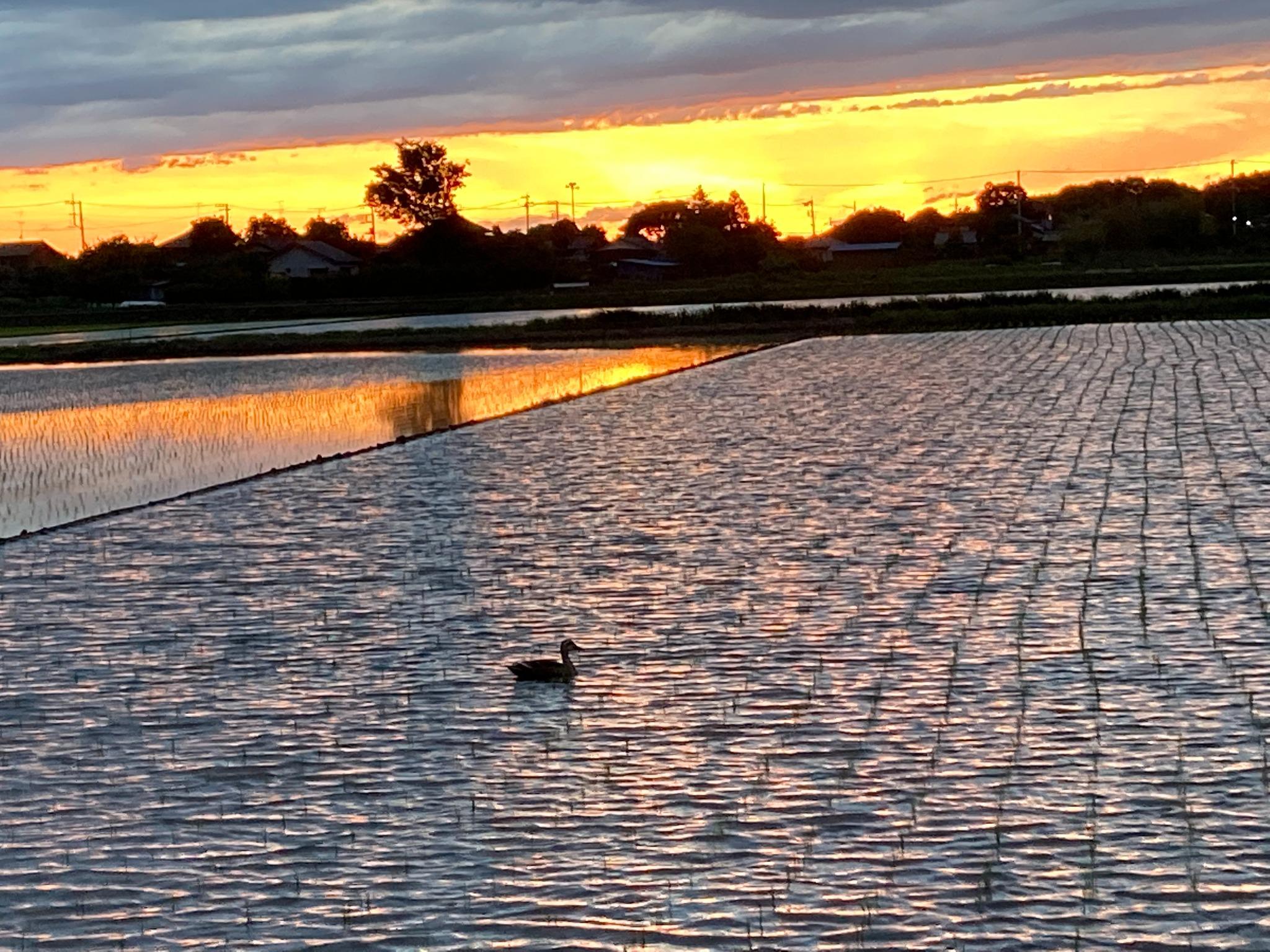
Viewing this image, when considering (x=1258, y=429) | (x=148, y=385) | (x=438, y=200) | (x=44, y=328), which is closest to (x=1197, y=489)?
(x=1258, y=429)

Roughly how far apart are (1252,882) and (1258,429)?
12.1 metres

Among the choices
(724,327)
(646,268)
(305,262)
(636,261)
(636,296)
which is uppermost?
(305,262)

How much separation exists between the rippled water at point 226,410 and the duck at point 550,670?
22.9 feet

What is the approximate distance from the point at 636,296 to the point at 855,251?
56.1 meters

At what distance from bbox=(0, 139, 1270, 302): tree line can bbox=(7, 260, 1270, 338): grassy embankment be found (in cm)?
309

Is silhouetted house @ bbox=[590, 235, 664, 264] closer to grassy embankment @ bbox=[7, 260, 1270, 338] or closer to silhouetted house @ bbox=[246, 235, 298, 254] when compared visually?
silhouetted house @ bbox=[246, 235, 298, 254]

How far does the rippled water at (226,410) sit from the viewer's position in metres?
17.4

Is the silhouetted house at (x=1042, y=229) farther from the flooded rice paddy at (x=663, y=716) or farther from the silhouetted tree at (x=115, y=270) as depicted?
the flooded rice paddy at (x=663, y=716)

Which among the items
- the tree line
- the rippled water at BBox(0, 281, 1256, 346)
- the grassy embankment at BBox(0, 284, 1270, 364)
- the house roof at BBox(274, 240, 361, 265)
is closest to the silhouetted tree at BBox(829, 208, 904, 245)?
the tree line

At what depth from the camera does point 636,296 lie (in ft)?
222

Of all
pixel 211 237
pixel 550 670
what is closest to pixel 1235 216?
pixel 211 237

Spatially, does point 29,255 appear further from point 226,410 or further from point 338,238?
point 226,410

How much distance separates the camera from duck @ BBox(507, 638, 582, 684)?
26.2 feet

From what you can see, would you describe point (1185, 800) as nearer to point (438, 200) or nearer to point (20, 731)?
point (20, 731)
